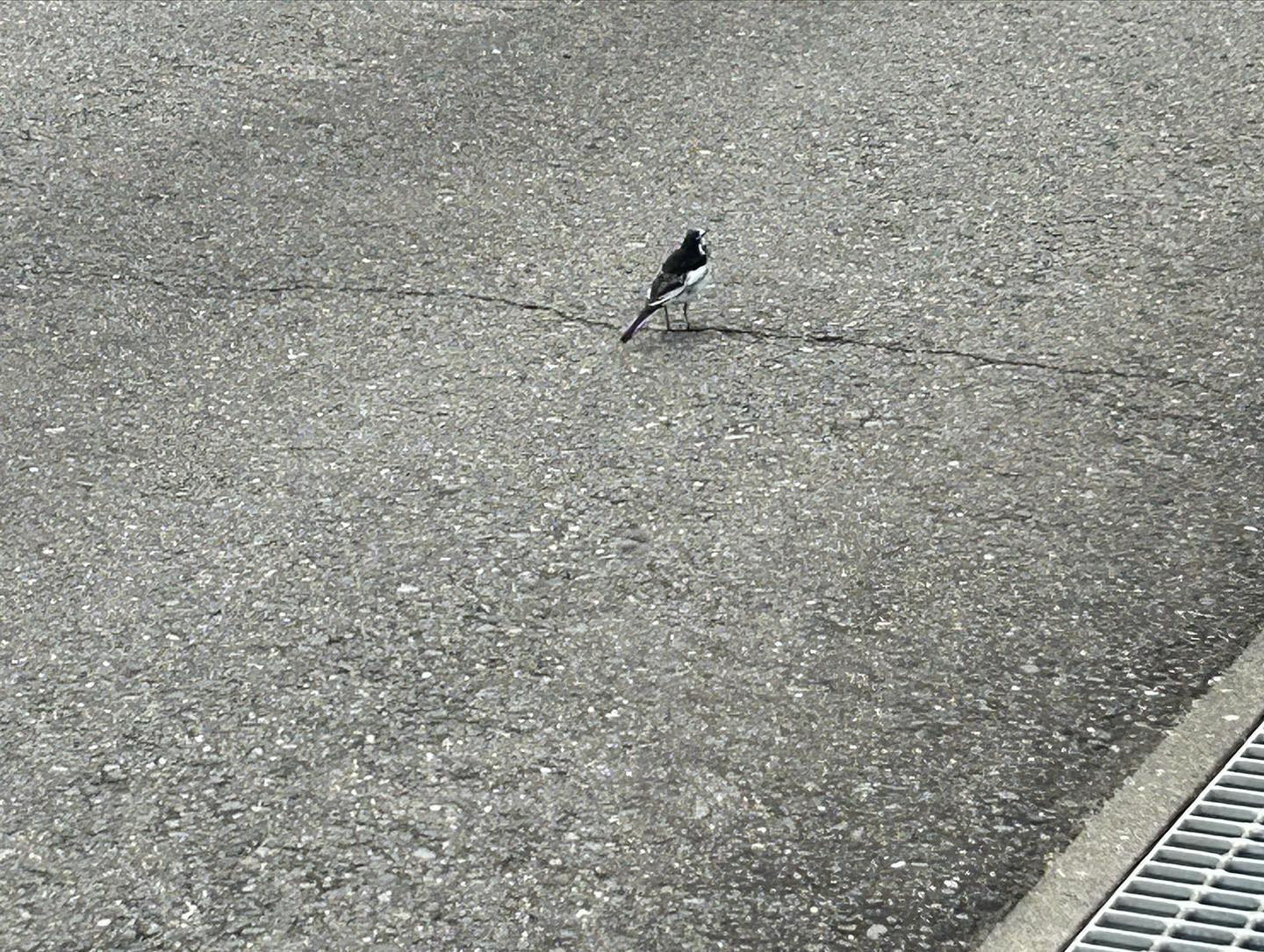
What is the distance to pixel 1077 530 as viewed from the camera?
4.58 metres

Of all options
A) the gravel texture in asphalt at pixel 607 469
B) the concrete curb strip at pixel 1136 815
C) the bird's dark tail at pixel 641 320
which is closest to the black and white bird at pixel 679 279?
the bird's dark tail at pixel 641 320

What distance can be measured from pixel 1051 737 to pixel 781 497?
1212 millimetres

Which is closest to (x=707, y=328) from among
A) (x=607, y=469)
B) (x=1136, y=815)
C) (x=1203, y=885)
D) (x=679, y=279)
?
(x=679, y=279)

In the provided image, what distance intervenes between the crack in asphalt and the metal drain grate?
5.93 feet

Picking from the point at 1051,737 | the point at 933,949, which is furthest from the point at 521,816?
the point at 1051,737

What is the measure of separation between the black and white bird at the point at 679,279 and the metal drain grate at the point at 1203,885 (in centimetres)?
251

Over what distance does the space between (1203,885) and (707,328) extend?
9.24ft

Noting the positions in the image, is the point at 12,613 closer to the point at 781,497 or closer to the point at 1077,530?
the point at 781,497

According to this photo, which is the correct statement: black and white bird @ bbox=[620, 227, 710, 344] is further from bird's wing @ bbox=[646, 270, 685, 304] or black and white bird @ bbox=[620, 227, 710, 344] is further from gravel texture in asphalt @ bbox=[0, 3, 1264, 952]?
gravel texture in asphalt @ bbox=[0, 3, 1264, 952]

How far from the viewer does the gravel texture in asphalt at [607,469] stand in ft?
12.0

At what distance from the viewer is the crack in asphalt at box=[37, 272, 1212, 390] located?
5281 millimetres

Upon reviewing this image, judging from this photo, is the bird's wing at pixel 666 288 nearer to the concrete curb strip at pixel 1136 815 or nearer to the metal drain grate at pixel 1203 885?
the concrete curb strip at pixel 1136 815

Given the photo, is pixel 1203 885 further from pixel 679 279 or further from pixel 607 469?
pixel 679 279

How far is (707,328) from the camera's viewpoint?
Result: 5719 millimetres
